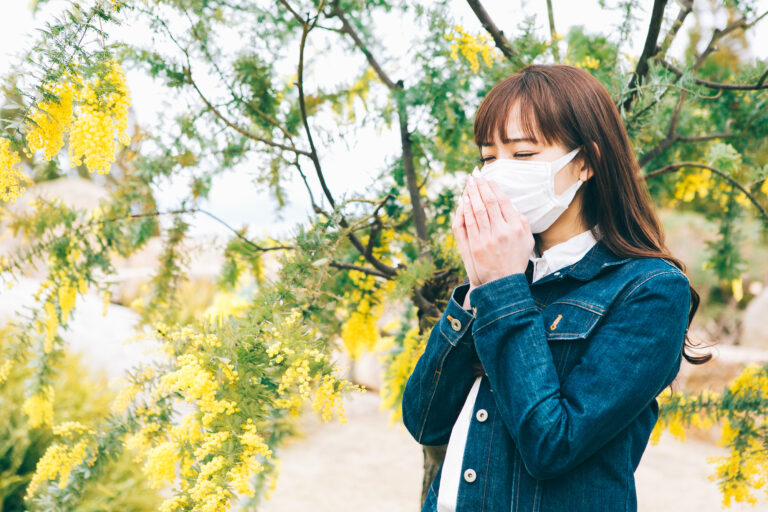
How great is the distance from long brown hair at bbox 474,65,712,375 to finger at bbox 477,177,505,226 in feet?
0.33

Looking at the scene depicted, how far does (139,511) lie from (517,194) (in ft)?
9.73

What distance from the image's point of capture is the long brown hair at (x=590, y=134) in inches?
38.6

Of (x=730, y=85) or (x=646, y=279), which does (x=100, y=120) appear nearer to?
(x=646, y=279)

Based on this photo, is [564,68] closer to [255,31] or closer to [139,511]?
[255,31]

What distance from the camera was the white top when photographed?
942 millimetres

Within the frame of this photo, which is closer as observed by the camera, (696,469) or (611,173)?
(611,173)

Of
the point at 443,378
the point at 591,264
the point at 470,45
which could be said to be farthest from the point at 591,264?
the point at 470,45

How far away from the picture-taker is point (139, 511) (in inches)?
121

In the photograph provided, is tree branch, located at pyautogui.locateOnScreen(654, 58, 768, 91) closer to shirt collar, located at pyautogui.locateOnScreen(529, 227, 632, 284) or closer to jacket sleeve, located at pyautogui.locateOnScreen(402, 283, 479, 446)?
shirt collar, located at pyautogui.locateOnScreen(529, 227, 632, 284)

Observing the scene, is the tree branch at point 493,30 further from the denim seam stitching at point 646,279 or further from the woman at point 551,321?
the denim seam stitching at point 646,279

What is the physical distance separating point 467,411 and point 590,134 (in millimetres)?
515

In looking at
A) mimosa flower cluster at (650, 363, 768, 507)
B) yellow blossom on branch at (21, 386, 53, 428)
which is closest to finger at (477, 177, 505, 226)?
mimosa flower cluster at (650, 363, 768, 507)

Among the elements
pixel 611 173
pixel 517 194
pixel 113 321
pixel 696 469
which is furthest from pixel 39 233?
pixel 696 469

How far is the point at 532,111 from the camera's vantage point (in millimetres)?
982
